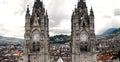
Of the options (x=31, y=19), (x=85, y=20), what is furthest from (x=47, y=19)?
(x=85, y=20)

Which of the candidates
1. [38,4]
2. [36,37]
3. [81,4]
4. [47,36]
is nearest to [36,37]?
[36,37]

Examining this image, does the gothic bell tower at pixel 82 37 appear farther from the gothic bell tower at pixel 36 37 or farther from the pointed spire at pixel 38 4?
the pointed spire at pixel 38 4

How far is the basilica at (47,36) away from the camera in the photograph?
243 ft

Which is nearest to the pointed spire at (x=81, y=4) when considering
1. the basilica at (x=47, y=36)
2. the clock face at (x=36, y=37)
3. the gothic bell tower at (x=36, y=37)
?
the basilica at (x=47, y=36)

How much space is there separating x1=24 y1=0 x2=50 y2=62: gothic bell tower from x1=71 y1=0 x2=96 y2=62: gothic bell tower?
5.62 m

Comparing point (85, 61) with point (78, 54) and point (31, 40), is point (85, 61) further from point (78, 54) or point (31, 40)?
point (31, 40)

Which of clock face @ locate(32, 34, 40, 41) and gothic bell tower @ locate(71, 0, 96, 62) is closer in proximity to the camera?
gothic bell tower @ locate(71, 0, 96, 62)

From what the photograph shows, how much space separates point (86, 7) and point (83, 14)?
164 centimetres

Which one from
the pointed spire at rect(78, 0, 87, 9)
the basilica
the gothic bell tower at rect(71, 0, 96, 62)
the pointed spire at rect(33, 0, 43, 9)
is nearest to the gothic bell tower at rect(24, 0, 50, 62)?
the basilica

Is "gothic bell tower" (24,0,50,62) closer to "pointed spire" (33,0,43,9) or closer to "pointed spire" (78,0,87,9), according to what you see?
"pointed spire" (33,0,43,9)

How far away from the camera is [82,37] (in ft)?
245

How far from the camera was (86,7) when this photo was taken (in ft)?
247

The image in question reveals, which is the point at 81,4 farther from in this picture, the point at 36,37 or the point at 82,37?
the point at 36,37

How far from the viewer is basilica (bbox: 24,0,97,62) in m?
74.1
